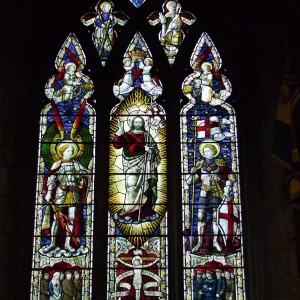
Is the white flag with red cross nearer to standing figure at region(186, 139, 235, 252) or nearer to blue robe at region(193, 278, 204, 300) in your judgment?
standing figure at region(186, 139, 235, 252)

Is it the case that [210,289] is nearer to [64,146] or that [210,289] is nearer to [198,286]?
[198,286]

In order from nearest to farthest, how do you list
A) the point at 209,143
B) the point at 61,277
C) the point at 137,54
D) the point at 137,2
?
the point at 61,277 → the point at 209,143 → the point at 137,54 → the point at 137,2

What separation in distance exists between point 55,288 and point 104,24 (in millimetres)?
3979

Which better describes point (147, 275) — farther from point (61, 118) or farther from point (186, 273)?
point (61, 118)

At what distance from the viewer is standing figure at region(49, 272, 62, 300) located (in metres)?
11.9

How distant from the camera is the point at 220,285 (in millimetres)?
11953

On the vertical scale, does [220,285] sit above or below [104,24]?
below

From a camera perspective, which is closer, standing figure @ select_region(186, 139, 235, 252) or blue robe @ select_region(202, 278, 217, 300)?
blue robe @ select_region(202, 278, 217, 300)

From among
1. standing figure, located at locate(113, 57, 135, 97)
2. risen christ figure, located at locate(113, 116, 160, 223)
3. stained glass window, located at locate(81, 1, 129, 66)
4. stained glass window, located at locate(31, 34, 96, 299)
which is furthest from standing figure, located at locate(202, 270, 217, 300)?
stained glass window, located at locate(81, 1, 129, 66)

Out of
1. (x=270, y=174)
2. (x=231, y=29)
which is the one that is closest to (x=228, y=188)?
(x=270, y=174)

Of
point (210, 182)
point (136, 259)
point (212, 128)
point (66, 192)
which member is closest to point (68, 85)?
point (66, 192)

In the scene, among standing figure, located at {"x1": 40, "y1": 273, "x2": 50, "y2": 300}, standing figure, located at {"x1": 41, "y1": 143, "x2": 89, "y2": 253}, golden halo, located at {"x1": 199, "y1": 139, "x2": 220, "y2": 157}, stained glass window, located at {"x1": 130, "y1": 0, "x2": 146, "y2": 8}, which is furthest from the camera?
stained glass window, located at {"x1": 130, "y1": 0, "x2": 146, "y2": 8}

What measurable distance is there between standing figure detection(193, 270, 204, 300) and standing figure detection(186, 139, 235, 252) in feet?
1.20

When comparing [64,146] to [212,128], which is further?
[212,128]
